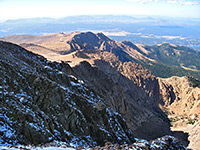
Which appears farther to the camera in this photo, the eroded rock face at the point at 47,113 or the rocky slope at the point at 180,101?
the rocky slope at the point at 180,101

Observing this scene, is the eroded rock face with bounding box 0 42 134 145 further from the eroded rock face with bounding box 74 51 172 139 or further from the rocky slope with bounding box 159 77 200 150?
the rocky slope with bounding box 159 77 200 150

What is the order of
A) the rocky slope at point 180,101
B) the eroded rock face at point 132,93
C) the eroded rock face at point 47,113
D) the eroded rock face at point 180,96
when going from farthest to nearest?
the eroded rock face at point 180,96 → the rocky slope at point 180,101 → the eroded rock face at point 132,93 → the eroded rock face at point 47,113

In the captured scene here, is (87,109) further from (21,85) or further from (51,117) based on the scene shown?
(21,85)

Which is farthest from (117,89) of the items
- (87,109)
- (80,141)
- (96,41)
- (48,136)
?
(96,41)

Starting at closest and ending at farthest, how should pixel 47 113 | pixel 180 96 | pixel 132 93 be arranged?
pixel 47 113, pixel 132 93, pixel 180 96

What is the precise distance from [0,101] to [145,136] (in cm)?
4442

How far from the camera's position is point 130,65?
102562 millimetres

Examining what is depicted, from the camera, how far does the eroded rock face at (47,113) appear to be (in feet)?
55.6

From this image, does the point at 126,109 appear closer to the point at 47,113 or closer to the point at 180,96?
the point at 47,113

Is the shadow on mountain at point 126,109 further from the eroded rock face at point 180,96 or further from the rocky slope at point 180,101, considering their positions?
the eroded rock face at point 180,96

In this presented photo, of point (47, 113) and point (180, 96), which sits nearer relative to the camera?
point (47, 113)

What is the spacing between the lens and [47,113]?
21.8m

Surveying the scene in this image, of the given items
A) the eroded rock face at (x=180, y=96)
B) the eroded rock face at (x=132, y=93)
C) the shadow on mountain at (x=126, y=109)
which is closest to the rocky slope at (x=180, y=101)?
the eroded rock face at (x=180, y=96)

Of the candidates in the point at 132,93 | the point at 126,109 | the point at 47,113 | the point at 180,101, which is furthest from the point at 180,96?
the point at 47,113
